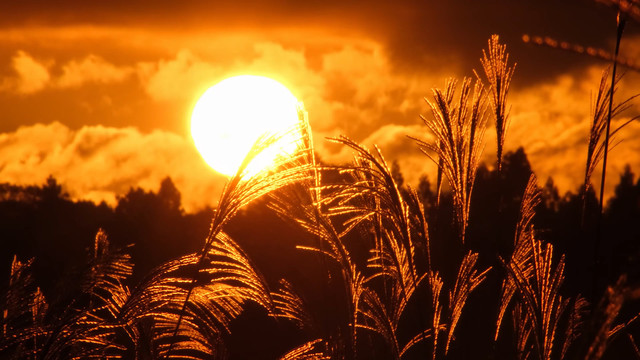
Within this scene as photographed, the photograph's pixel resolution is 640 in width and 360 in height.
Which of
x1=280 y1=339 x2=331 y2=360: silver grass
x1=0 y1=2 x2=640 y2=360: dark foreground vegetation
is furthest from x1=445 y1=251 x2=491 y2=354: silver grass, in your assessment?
x1=280 y1=339 x2=331 y2=360: silver grass

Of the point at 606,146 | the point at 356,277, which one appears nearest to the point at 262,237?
the point at 356,277

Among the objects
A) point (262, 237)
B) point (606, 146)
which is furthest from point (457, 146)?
point (262, 237)

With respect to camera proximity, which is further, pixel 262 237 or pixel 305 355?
pixel 262 237

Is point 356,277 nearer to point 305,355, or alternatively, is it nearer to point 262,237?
point 305,355

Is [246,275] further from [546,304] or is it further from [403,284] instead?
[546,304]

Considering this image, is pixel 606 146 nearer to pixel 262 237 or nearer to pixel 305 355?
pixel 305 355

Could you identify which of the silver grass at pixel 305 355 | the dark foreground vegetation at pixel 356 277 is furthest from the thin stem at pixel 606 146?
the silver grass at pixel 305 355

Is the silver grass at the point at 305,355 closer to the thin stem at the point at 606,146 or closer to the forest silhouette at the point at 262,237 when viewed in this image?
the forest silhouette at the point at 262,237

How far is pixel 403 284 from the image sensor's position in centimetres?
315

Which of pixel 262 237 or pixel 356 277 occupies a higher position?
pixel 262 237

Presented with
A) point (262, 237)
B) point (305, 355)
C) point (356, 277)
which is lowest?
point (305, 355)

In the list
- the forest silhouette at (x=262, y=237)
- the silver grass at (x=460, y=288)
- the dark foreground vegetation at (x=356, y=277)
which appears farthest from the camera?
the forest silhouette at (x=262, y=237)

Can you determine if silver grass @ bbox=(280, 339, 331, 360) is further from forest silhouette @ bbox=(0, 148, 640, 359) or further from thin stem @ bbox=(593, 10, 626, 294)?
thin stem @ bbox=(593, 10, 626, 294)

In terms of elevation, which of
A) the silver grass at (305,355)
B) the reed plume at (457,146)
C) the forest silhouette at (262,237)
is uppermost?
the forest silhouette at (262,237)
